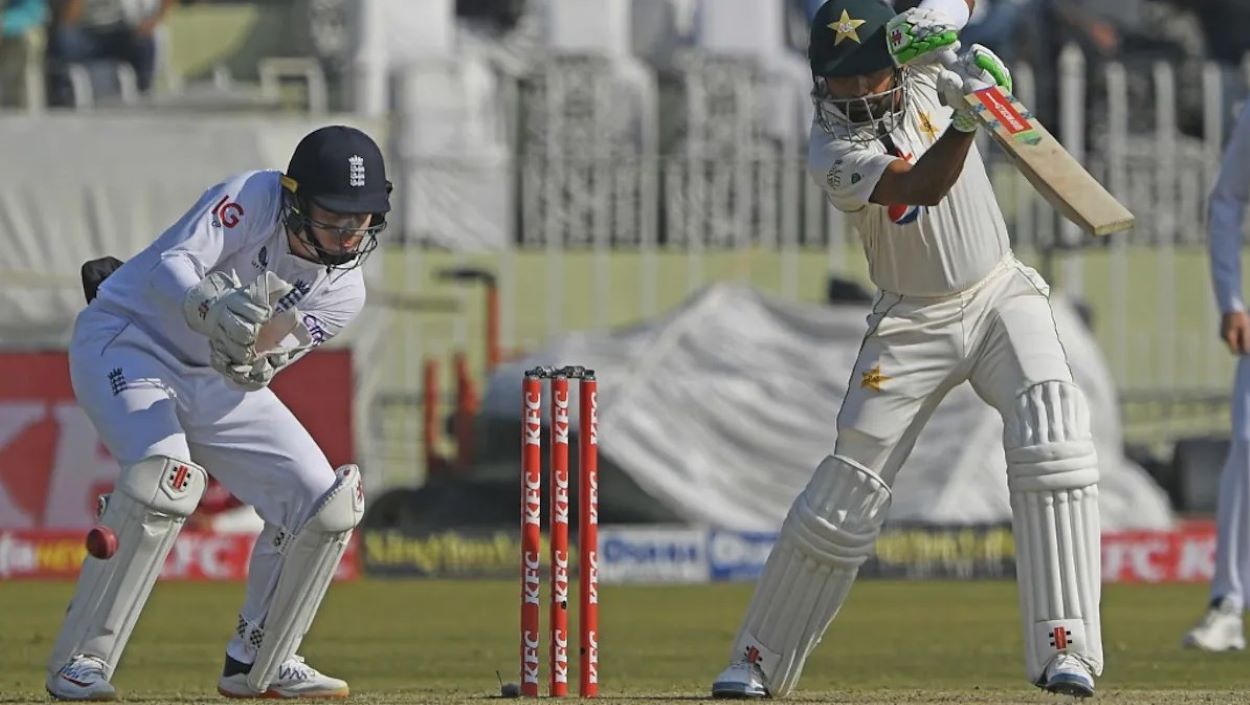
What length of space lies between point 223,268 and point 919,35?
1.98 meters

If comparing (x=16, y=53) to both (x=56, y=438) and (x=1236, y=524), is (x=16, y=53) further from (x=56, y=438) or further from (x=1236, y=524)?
(x=1236, y=524)

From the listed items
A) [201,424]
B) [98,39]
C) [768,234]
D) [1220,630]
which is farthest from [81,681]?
[98,39]

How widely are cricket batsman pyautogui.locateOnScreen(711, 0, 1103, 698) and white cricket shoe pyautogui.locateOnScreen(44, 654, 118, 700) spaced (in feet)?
5.28

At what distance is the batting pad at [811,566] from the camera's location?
6977 mm

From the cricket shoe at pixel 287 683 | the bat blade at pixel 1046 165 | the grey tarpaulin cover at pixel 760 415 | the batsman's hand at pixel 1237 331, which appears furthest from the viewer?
the grey tarpaulin cover at pixel 760 415

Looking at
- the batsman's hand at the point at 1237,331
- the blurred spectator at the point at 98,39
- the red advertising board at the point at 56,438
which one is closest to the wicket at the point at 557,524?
the batsman's hand at the point at 1237,331

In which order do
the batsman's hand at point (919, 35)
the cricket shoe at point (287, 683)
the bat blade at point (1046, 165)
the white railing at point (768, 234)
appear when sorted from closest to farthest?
the bat blade at point (1046, 165) → the batsman's hand at point (919, 35) → the cricket shoe at point (287, 683) → the white railing at point (768, 234)

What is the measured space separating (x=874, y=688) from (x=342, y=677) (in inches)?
74.1

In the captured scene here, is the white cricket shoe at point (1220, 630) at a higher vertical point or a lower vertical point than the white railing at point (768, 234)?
higher

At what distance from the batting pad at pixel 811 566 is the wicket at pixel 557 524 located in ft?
1.42

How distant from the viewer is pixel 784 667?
710 centimetres

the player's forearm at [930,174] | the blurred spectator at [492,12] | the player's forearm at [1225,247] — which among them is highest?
the player's forearm at [930,174]

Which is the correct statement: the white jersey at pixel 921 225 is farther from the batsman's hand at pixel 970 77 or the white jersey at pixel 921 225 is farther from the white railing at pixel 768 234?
the white railing at pixel 768 234

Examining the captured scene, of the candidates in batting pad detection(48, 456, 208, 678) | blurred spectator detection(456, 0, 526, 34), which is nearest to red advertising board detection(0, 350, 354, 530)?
batting pad detection(48, 456, 208, 678)
